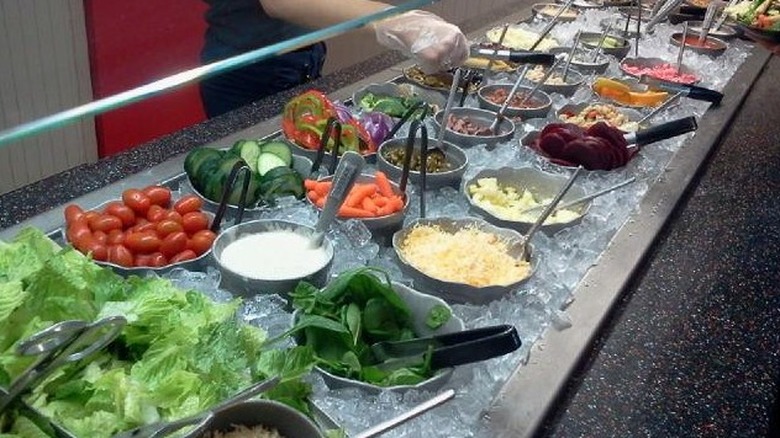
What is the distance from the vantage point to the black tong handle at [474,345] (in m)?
0.89

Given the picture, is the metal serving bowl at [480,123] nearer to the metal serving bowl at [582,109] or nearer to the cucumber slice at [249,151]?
the metal serving bowl at [582,109]

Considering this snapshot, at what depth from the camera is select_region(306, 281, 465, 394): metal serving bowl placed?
3.01 feet

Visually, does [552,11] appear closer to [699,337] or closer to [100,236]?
[699,337]

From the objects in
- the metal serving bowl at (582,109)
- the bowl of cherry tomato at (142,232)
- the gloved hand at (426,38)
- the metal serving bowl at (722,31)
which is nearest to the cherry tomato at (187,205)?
the bowl of cherry tomato at (142,232)

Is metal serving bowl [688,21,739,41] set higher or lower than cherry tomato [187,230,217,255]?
lower

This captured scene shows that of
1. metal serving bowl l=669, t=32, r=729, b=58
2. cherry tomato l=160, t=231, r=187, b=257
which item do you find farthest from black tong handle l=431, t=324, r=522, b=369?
metal serving bowl l=669, t=32, r=729, b=58

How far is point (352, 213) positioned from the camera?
50.9 inches

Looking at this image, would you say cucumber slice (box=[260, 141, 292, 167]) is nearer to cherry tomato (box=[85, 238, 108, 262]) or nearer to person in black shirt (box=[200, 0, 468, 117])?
person in black shirt (box=[200, 0, 468, 117])

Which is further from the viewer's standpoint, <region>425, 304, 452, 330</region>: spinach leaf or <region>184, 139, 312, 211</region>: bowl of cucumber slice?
<region>184, 139, 312, 211</region>: bowl of cucumber slice

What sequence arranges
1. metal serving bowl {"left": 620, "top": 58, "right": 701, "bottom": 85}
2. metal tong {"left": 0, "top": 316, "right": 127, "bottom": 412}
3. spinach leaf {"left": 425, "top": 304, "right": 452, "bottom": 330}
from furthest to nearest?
metal serving bowl {"left": 620, "top": 58, "right": 701, "bottom": 85}, spinach leaf {"left": 425, "top": 304, "right": 452, "bottom": 330}, metal tong {"left": 0, "top": 316, "right": 127, "bottom": 412}

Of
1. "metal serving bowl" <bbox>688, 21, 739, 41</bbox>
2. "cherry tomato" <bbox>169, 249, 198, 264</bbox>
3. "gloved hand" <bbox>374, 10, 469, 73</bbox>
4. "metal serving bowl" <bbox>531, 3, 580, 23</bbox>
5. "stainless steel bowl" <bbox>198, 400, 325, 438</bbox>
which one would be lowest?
"metal serving bowl" <bbox>688, 21, 739, 41</bbox>

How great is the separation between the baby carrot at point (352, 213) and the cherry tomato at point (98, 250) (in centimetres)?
37

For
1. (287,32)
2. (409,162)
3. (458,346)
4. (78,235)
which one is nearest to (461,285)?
(458,346)

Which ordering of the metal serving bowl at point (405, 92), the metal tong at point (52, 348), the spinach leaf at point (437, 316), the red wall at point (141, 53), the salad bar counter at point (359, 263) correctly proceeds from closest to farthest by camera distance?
the metal tong at point (52, 348)
the salad bar counter at point (359, 263)
the spinach leaf at point (437, 316)
the metal serving bowl at point (405, 92)
the red wall at point (141, 53)
